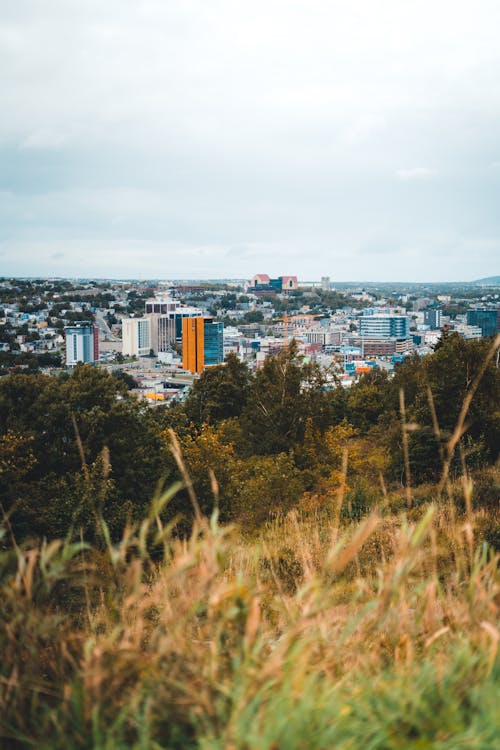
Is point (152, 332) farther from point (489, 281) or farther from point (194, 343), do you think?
point (489, 281)

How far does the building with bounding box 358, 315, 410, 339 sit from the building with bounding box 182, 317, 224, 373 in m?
35.2

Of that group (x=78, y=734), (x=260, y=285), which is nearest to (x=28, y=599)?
(x=78, y=734)

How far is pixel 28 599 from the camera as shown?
1184 millimetres

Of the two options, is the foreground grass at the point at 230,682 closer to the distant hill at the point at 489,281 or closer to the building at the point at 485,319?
the building at the point at 485,319

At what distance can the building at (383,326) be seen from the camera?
111125 millimetres

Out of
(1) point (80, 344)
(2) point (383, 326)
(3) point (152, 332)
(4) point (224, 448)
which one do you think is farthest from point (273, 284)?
(4) point (224, 448)

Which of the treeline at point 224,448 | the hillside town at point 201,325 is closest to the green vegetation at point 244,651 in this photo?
the treeline at point 224,448

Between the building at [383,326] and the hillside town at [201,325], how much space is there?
175mm

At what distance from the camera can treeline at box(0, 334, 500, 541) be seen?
7570mm

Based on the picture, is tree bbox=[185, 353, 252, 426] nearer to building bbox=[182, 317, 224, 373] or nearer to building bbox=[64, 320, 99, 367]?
building bbox=[64, 320, 99, 367]

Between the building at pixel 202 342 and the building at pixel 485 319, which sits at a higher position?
the building at pixel 485 319

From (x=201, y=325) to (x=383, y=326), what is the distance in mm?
42258

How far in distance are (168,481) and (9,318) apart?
78217 millimetres

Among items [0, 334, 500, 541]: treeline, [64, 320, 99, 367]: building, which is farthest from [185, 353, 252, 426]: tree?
[64, 320, 99, 367]: building
